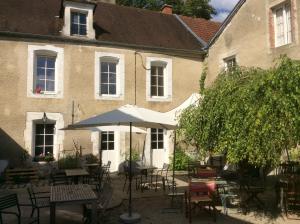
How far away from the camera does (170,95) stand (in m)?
15.3

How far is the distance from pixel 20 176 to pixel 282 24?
425 inches

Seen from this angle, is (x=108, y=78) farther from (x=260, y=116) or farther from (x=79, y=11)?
(x=260, y=116)

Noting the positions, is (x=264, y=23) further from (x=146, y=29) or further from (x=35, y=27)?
(x=35, y=27)

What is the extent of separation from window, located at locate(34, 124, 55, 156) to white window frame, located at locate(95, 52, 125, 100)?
2372mm

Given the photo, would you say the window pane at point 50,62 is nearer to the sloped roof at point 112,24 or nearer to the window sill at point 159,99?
the sloped roof at point 112,24

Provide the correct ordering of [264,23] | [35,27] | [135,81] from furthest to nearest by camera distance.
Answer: [135,81]
[35,27]
[264,23]

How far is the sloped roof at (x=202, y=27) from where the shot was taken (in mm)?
17631

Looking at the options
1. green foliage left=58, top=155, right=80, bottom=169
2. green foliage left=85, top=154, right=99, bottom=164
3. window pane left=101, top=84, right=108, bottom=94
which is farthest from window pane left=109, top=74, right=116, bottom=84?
green foliage left=58, top=155, right=80, bottom=169

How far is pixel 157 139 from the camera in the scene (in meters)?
15.2

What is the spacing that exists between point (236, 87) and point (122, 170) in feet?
26.8

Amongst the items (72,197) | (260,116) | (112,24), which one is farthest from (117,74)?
(260,116)

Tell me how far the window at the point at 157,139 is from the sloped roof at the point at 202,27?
5666 millimetres

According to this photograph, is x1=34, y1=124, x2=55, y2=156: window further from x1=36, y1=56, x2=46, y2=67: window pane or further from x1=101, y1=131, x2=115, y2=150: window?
x1=36, y1=56, x2=46, y2=67: window pane

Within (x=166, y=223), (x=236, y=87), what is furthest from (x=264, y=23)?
(x=166, y=223)
